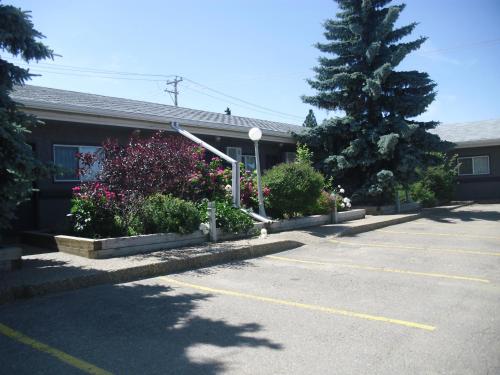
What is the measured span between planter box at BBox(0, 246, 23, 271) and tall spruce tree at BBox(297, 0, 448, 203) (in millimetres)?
13292

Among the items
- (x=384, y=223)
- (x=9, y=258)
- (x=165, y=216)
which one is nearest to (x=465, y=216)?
(x=384, y=223)

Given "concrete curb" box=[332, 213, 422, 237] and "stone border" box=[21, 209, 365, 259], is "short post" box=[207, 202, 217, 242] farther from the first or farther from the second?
"concrete curb" box=[332, 213, 422, 237]

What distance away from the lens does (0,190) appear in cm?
610

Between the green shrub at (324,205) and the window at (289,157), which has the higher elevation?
the window at (289,157)

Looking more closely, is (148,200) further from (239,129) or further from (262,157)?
(262,157)

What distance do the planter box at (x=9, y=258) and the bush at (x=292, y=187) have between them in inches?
287

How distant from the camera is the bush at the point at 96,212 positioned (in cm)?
870

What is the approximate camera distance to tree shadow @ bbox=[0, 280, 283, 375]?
3855mm

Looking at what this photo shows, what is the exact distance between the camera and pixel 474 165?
25828mm

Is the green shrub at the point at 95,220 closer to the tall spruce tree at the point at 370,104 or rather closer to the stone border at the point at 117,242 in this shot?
the stone border at the point at 117,242

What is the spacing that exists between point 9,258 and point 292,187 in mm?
7639

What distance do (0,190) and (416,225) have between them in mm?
12816

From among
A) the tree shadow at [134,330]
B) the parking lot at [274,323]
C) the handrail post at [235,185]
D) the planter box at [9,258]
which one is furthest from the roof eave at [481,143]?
the planter box at [9,258]

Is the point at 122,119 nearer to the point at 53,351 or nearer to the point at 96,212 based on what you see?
the point at 96,212
